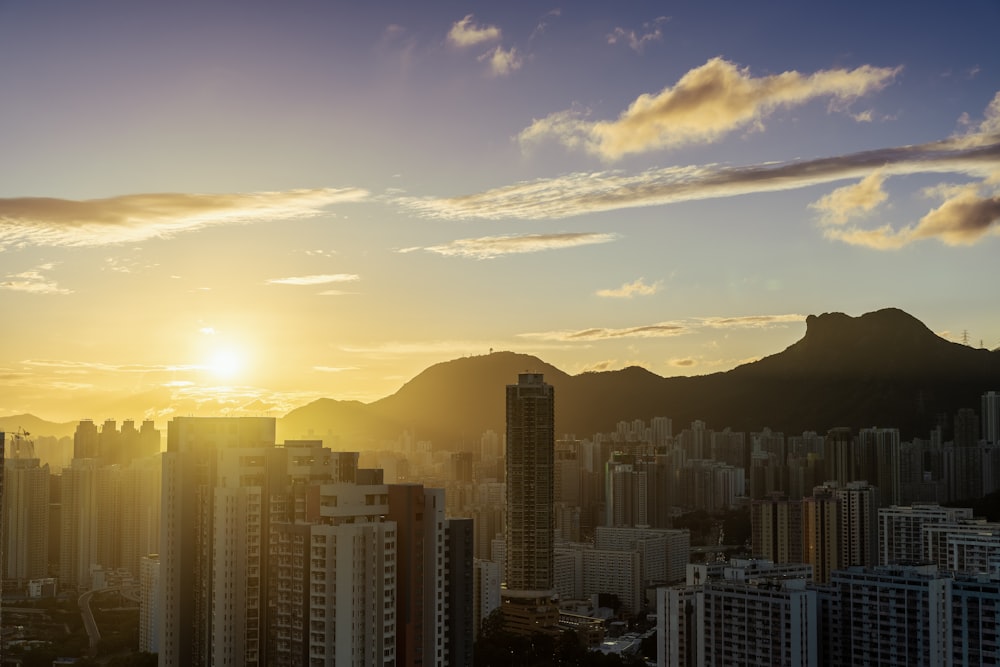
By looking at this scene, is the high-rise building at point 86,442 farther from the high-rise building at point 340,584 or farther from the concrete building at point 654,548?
the high-rise building at point 340,584

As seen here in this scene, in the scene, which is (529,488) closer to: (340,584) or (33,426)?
(33,426)

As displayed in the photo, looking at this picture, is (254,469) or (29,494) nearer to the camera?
(254,469)

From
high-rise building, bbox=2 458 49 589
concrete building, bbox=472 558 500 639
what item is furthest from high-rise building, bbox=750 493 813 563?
high-rise building, bbox=2 458 49 589

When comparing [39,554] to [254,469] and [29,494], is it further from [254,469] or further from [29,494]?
[254,469]

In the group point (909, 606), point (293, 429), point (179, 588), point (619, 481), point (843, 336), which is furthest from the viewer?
point (843, 336)

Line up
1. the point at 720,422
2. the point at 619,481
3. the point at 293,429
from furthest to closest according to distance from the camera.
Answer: the point at 720,422 < the point at 619,481 < the point at 293,429

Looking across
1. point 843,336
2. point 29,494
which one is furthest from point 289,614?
point 843,336

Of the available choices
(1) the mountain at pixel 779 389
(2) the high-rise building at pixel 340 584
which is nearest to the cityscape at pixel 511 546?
(2) the high-rise building at pixel 340 584

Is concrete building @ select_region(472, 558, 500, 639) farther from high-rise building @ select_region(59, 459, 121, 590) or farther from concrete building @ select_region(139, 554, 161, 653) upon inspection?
high-rise building @ select_region(59, 459, 121, 590)

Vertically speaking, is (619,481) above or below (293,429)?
below
